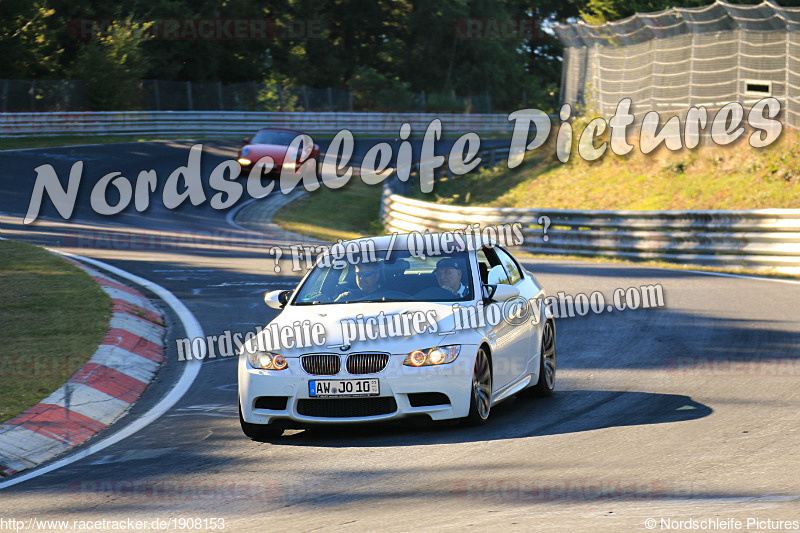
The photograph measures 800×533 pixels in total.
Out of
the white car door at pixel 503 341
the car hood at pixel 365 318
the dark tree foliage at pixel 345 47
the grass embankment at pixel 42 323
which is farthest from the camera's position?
the dark tree foliage at pixel 345 47

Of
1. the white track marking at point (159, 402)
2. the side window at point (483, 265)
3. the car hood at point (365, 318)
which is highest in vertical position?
the side window at point (483, 265)

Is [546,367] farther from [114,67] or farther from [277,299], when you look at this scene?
[114,67]

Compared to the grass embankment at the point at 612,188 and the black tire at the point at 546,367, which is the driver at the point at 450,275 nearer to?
the black tire at the point at 546,367

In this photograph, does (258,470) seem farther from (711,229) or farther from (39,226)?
(39,226)

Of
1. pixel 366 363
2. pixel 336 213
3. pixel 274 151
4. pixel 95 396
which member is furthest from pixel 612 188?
pixel 366 363

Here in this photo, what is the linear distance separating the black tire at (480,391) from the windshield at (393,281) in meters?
0.67

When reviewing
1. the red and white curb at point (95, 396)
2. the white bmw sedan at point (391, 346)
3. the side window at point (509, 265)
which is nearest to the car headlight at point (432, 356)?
the white bmw sedan at point (391, 346)

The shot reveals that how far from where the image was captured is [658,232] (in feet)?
67.6

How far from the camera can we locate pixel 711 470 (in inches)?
249

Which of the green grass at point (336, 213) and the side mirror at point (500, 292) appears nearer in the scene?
the side mirror at point (500, 292)

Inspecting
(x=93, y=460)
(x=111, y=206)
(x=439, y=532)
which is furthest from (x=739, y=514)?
(x=111, y=206)

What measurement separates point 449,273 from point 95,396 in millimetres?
3294

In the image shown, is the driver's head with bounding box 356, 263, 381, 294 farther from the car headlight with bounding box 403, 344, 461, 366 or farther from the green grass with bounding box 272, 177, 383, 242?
the green grass with bounding box 272, 177, 383, 242

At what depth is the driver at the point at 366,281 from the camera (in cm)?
853
